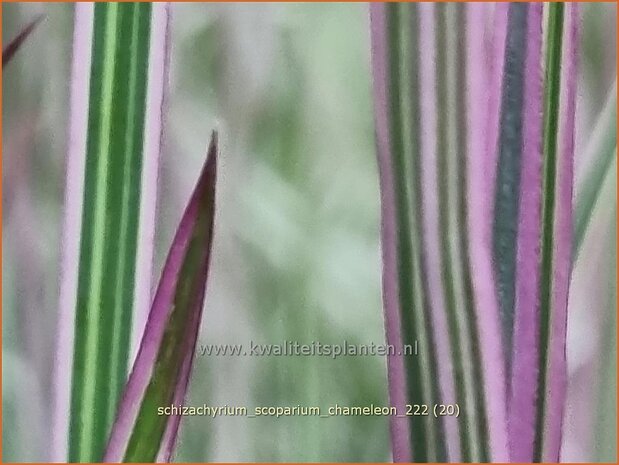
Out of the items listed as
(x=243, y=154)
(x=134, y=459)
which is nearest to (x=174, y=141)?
(x=243, y=154)

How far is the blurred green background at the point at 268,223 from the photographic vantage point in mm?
347

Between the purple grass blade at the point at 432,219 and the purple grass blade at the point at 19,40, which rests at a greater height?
the purple grass blade at the point at 19,40

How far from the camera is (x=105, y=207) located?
35 centimetres

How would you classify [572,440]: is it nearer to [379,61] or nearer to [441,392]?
[441,392]

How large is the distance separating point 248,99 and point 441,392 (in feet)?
0.63

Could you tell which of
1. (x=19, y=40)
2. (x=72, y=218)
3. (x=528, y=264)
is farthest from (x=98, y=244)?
(x=528, y=264)

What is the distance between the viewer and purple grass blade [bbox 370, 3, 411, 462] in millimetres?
346

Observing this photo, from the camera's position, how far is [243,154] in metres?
0.35

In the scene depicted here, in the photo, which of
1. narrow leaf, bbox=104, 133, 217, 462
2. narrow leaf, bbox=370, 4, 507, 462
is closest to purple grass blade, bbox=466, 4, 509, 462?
narrow leaf, bbox=370, 4, 507, 462

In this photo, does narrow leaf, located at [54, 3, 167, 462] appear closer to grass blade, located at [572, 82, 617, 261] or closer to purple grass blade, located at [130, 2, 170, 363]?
purple grass blade, located at [130, 2, 170, 363]

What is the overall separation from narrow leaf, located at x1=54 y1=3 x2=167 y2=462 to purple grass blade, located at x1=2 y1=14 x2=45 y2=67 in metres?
0.02

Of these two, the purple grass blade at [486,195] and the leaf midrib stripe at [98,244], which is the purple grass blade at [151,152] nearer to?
the leaf midrib stripe at [98,244]

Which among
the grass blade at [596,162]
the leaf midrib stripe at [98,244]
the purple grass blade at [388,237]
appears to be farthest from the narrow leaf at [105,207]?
the grass blade at [596,162]

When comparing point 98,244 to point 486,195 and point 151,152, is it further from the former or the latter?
point 486,195
